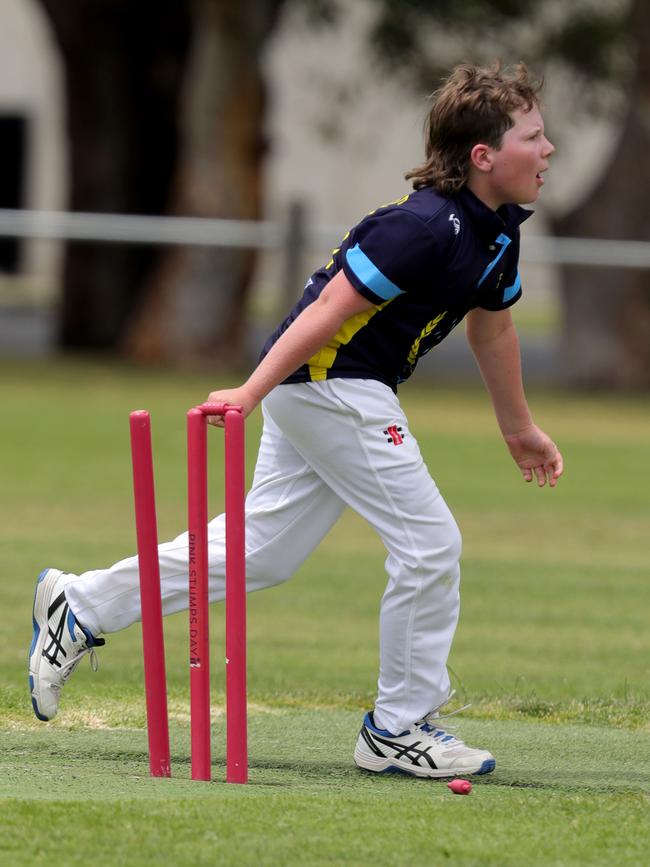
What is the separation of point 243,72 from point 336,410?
15.5 m

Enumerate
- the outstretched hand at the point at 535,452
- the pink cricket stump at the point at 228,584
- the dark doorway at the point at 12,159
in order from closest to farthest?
1. the pink cricket stump at the point at 228,584
2. the outstretched hand at the point at 535,452
3. the dark doorway at the point at 12,159

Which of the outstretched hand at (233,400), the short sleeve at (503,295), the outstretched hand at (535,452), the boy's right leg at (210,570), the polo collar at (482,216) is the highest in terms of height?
the polo collar at (482,216)

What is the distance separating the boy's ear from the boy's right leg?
929 millimetres

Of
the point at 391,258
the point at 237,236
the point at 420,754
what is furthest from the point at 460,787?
the point at 237,236

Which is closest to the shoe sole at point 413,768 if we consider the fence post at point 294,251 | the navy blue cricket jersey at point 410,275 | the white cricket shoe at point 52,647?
the white cricket shoe at point 52,647

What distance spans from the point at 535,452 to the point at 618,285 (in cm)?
1465

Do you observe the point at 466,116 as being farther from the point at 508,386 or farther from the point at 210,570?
the point at 210,570

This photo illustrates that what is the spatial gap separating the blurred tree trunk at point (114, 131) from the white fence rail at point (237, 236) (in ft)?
18.5

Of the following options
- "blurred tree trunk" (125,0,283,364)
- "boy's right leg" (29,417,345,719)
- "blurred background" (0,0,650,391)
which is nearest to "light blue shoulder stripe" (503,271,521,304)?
"boy's right leg" (29,417,345,719)

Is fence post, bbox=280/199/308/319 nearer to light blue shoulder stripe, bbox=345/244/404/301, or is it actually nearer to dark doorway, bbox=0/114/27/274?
light blue shoulder stripe, bbox=345/244/404/301

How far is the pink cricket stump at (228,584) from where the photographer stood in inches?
179

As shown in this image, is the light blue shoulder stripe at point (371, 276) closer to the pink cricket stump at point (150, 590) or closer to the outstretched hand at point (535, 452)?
the pink cricket stump at point (150, 590)

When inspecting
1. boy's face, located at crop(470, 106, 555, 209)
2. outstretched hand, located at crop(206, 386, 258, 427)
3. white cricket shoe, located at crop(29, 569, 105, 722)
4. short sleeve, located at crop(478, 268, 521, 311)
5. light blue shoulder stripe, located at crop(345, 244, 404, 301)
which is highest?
boy's face, located at crop(470, 106, 555, 209)

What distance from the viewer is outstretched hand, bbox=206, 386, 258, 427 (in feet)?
15.2
